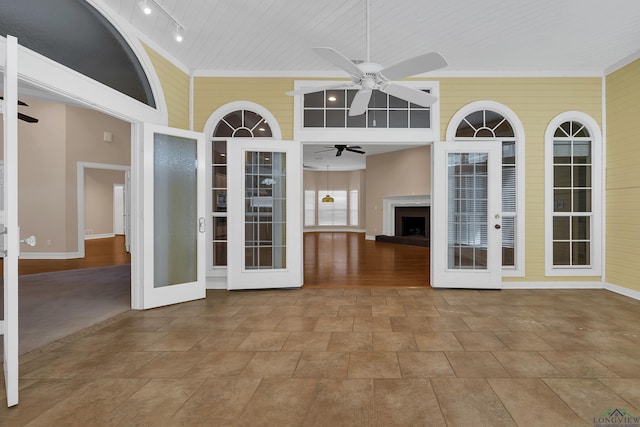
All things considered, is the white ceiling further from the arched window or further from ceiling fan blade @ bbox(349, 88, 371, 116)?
ceiling fan blade @ bbox(349, 88, 371, 116)

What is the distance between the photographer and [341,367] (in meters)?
2.59

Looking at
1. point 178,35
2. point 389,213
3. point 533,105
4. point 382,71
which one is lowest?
point 389,213

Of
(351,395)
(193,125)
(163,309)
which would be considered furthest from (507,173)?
(163,309)

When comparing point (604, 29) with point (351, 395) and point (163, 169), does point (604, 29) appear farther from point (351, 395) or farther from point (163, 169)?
point (163, 169)

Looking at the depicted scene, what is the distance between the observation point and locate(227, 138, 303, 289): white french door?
4918 mm

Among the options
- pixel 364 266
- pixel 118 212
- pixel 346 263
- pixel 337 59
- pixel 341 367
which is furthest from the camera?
pixel 118 212

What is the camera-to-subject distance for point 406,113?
512 centimetres

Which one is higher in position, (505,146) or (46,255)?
(505,146)

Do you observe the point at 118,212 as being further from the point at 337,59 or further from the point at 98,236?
the point at 337,59

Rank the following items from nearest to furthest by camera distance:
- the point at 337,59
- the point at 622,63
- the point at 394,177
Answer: the point at 337,59 < the point at 622,63 < the point at 394,177

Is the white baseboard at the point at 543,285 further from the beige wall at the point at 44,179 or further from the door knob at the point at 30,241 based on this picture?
the beige wall at the point at 44,179

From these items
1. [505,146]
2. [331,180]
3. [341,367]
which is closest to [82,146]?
[341,367]

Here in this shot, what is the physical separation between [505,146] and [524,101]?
0.67m

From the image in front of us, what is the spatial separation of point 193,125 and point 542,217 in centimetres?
522
